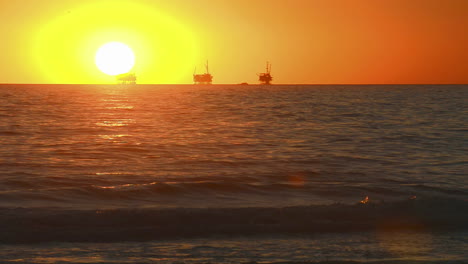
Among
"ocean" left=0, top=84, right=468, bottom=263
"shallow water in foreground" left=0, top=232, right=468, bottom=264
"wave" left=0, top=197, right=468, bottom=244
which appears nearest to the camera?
"shallow water in foreground" left=0, top=232, right=468, bottom=264

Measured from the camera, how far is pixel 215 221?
33.4ft

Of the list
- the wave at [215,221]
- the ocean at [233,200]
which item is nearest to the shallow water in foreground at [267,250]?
the ocean at [233,200]

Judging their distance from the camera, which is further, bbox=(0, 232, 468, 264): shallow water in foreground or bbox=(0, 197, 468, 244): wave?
bbox=(0, 197, 468, 244): wave

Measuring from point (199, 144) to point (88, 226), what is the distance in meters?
13.1

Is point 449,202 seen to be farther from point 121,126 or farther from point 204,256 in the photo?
point 121,126

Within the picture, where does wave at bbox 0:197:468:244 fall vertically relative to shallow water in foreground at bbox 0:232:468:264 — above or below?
below

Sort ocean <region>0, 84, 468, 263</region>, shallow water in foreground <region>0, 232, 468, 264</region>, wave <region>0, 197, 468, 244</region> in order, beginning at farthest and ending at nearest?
1. wave <region>0, 197, 468, 244</region>
2. ocean <region>0, 84, 468, 263</region>
3. shallow water in foreground <region>0, 232, 468, 264</region>

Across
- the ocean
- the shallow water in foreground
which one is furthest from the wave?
the shallow water in foreground

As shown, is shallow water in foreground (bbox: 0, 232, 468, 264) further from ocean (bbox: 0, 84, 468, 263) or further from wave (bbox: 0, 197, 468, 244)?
wave (bbox: 0, 197, 468, 244)

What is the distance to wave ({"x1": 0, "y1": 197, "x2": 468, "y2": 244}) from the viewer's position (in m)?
9.29

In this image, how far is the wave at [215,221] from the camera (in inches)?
366

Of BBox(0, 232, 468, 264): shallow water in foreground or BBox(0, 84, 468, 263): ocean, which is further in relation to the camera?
BBox(0, 84, 468, 263): ocean

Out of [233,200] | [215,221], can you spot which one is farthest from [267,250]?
[233,200]

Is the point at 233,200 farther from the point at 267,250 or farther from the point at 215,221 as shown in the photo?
the point at 267,250
